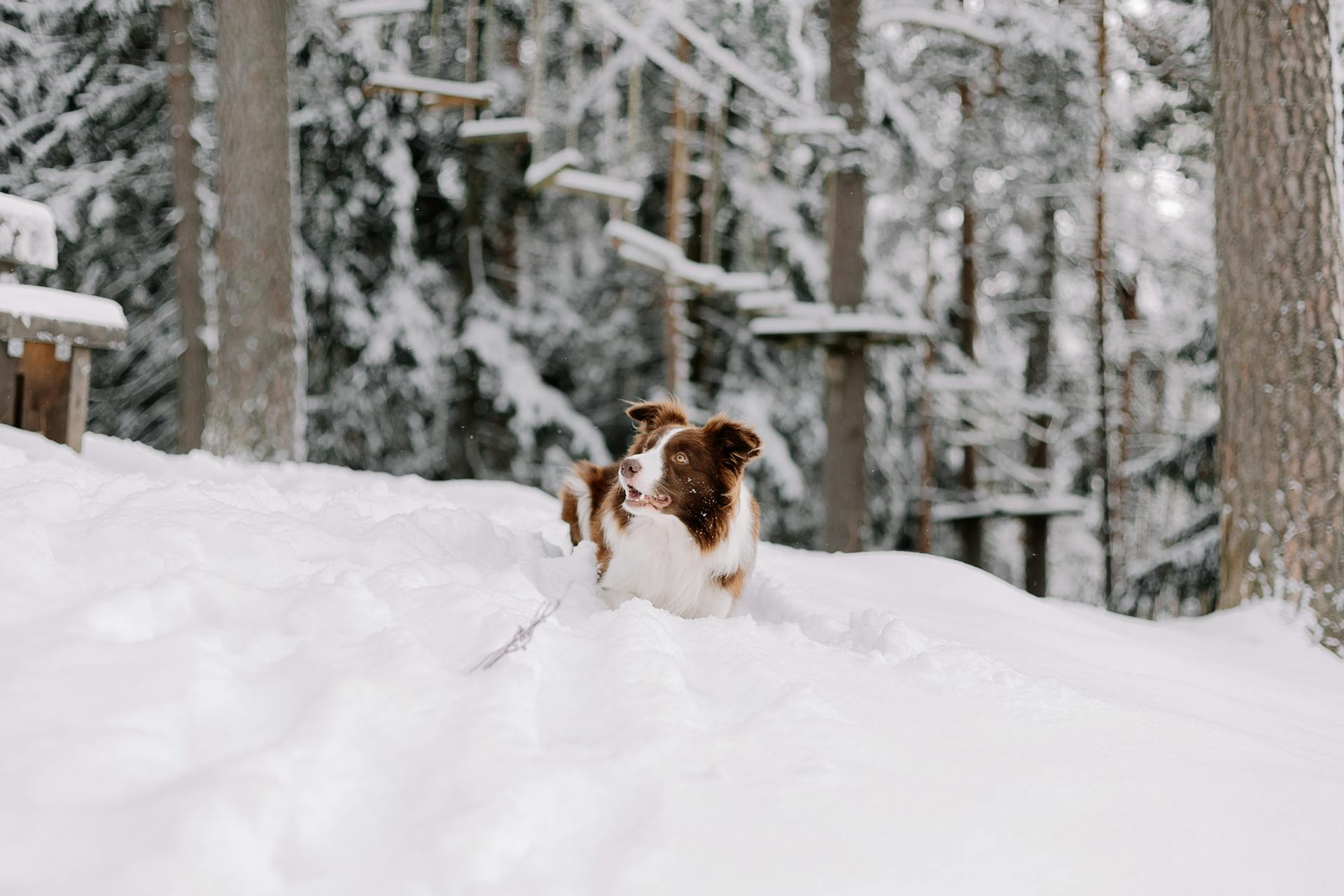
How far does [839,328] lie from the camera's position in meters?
7.95

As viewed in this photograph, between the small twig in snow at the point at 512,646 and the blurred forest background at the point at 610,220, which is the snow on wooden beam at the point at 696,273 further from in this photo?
the small twig in snow at the point at 512,646

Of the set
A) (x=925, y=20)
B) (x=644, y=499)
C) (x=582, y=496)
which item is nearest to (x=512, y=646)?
(x=644, y=499)

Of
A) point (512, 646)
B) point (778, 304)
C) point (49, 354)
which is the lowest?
point (512, 646)

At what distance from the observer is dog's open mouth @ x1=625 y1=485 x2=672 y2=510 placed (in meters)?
3.73

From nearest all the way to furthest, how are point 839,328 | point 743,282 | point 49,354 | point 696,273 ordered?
point 49,354
point 839,328
point 743,282
point 696,273

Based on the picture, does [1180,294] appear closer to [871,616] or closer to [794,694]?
[871,616]

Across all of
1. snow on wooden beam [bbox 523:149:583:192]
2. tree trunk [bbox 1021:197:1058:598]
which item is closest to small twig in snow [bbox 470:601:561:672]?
snow on wooden beam [bbox 523:149:583:192]

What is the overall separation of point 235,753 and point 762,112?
9.98 metres

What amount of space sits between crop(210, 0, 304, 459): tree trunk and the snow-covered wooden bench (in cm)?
194

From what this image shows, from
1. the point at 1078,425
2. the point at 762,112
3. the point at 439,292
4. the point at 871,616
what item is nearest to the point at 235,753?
the point at 871,616

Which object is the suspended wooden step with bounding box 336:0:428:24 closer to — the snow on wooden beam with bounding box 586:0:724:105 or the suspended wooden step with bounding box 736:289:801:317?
the snow on wooden beam with bounding box 586:0:724:105

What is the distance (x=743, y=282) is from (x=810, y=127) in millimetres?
1416

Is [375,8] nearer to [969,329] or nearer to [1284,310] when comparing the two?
[1284,310]

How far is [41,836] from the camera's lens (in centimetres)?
144
